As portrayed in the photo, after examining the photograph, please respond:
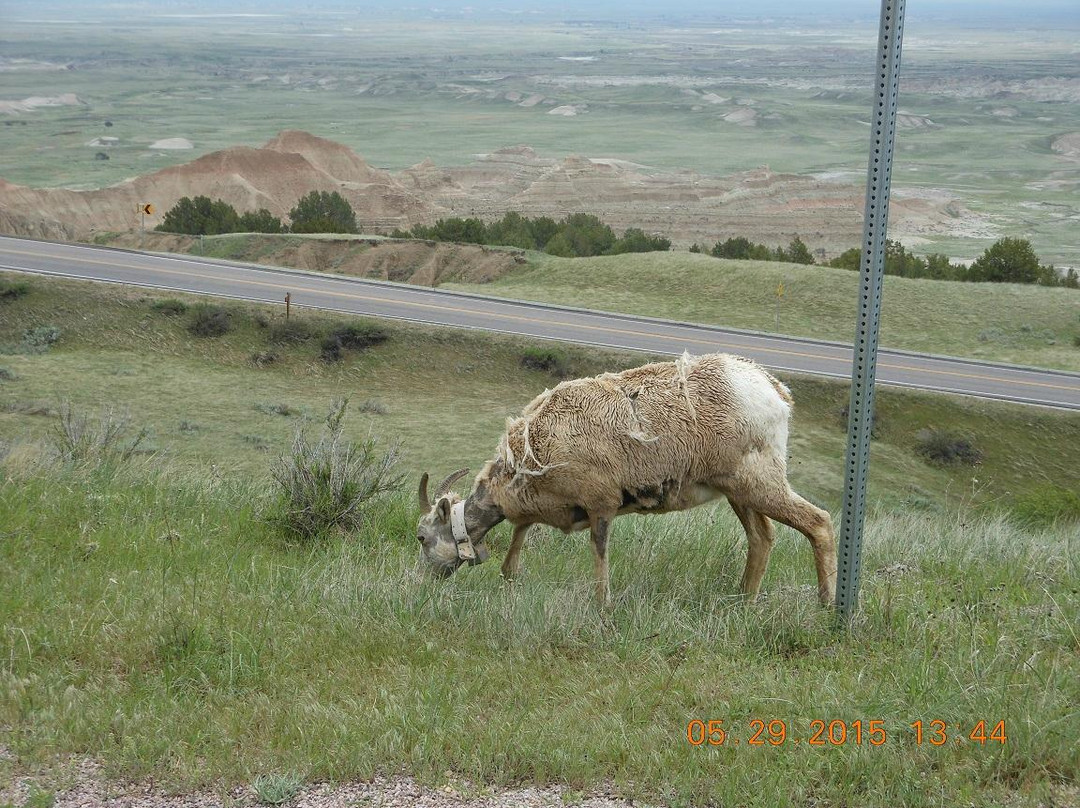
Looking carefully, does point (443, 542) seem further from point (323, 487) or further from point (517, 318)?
point (517, 318)

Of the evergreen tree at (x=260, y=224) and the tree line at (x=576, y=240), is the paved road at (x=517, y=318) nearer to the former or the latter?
the tree line at (x=576, y=240)

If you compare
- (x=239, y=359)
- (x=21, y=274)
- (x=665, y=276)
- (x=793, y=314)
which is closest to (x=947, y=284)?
(x=793, y=314)

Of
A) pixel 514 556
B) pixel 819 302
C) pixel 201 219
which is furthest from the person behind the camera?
pixel 201 219

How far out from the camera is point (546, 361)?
34.6 metres

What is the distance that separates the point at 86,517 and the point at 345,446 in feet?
8.11

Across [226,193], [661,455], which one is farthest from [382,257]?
[661,455]

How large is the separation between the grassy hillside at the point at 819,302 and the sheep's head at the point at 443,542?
1291 inches

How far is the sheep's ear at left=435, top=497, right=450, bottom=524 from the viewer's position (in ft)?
27.0

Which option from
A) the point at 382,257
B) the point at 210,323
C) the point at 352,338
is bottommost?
the point at 352,338

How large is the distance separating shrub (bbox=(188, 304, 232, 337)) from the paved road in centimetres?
239

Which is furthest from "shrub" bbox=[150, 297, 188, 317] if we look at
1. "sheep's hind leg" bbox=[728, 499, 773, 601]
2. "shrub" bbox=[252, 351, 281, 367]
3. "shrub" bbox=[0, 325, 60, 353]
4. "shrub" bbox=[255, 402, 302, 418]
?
"sheep's hind leg" bbox=[728, 499, 773, 601]

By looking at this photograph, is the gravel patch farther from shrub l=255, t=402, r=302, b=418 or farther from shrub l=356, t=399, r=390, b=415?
shrub l=356, t=399, r=390, b=415

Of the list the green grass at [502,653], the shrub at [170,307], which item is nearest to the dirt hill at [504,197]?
the shrub at [170,307]

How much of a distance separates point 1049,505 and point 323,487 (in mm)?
18601
